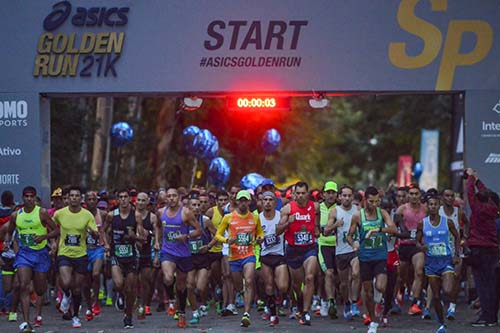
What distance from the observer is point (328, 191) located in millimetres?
20266

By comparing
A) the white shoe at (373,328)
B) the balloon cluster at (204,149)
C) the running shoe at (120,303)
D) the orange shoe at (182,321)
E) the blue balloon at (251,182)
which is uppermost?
the balloon cluster at (204,149)

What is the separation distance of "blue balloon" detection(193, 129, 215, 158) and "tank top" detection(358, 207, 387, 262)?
12.4 meters

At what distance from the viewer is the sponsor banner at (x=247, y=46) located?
72.7 feet

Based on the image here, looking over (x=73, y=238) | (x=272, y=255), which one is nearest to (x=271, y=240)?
(x=272, y=255)

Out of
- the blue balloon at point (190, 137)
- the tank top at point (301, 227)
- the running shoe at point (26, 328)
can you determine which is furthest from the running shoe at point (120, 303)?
the blue balloon at point (190, 137)

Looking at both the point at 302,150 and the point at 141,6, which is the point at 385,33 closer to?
the point at 141,6

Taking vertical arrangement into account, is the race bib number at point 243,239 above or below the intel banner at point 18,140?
below

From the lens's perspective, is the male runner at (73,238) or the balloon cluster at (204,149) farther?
the balloon cluster at (204,149)

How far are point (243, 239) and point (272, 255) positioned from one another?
1.69 ft

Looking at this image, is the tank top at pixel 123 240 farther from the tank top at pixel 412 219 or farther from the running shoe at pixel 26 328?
the tank top at pixel 412 219

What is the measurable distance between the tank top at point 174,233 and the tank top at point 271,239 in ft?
3.95

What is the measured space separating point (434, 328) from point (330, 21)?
6441 millimetres

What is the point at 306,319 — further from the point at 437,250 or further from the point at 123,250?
the point at 123,250

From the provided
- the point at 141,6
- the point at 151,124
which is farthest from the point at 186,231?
the point at 151,124
